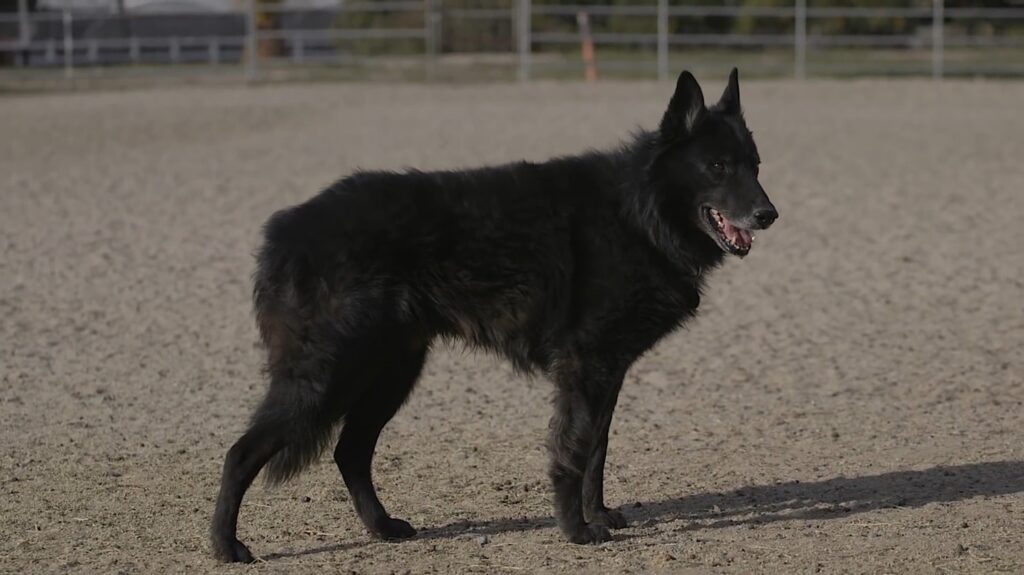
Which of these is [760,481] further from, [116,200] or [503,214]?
[116,200]

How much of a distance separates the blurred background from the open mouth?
79.4 ft

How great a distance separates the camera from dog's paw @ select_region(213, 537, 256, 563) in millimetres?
5090

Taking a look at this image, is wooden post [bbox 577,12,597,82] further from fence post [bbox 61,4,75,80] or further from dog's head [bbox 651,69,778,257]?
dog's head [bbox 651,69,778,257]

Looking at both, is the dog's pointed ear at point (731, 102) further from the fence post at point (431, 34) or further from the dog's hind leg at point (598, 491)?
the fence post at point (431, 34)

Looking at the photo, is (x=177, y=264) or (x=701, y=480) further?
(x=177, y=264)

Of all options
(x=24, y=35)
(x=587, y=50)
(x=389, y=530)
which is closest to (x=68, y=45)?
(x=24, y=35)

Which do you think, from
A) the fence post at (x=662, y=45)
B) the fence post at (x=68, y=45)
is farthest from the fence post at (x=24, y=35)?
the fence post at (x=662, y=45)

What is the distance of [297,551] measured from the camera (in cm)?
530

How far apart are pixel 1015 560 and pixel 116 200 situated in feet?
36.5

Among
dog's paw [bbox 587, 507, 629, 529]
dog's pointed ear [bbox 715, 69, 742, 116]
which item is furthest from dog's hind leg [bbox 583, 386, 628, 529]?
dog's pointed ear [bbox 715, 69, 742, 116]

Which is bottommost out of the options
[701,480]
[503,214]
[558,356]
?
[701,480]

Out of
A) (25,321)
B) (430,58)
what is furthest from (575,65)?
(25,321)

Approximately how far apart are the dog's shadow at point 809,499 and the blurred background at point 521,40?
2369 cm

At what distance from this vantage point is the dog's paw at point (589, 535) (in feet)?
17.7
